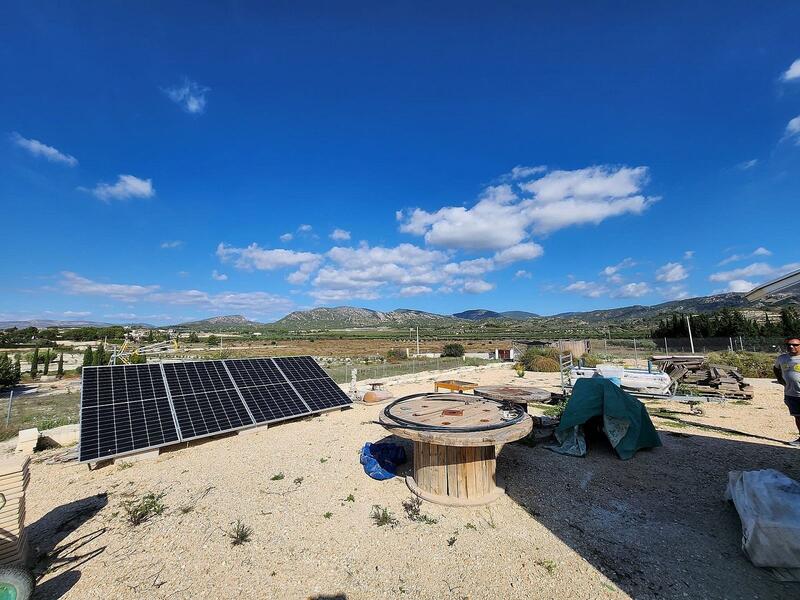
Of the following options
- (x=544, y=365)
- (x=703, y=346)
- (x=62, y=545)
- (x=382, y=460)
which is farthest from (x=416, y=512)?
(x=703, y=346)

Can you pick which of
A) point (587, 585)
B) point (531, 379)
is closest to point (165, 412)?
point (587, 585)

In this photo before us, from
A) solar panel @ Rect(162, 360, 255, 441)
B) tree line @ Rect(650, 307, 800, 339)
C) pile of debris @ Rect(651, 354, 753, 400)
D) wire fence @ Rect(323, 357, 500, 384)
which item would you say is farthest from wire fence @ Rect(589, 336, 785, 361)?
solar panel @ Rect(162, 360, 255, 441)

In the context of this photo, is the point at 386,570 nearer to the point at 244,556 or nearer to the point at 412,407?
the point at 244,556

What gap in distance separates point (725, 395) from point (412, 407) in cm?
1230

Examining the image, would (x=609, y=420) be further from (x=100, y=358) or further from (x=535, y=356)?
(x=100, y=358)

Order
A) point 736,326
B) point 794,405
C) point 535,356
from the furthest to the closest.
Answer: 1. point 736,326
2. point 535,356
3. point 794,405

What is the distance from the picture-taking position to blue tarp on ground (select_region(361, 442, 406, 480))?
6240 millimetres

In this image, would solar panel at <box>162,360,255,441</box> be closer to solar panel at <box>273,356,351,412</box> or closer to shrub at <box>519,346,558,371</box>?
solar panel at <box>273,356,351,412</box>

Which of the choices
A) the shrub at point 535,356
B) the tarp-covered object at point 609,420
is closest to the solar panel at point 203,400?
the tarp-covered object at point 609,420

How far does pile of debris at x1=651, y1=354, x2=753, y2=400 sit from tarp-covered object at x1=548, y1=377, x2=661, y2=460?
730 centimetres

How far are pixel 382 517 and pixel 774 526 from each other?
172 inches

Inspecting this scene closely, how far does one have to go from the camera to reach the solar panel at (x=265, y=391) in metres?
9.60

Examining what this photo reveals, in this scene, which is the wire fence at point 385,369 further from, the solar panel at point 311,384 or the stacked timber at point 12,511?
the stacked timber at point 12,511

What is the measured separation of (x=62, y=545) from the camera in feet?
14.4
